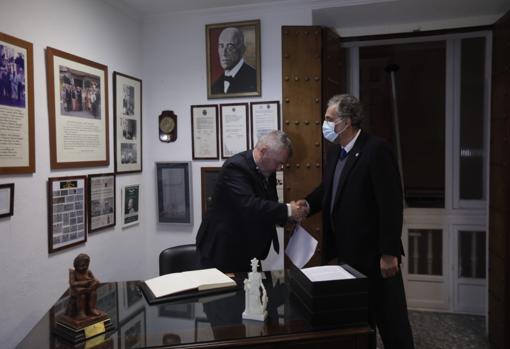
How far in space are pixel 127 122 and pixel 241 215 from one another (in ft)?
4.26

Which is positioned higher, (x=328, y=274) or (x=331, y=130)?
(x=331, y=130)

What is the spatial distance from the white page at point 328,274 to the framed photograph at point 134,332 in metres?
0.60

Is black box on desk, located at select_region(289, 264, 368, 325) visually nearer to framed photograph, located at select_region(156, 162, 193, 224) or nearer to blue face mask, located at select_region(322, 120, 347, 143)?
blue face mask, located at select_region(322, 120, 347, 143)

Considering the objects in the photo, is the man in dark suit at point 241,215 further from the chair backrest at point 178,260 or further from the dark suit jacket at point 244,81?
the dark suit jacket at point 244,81

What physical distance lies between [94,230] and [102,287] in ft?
3.04

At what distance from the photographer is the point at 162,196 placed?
3436mm

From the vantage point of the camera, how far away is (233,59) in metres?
3.23

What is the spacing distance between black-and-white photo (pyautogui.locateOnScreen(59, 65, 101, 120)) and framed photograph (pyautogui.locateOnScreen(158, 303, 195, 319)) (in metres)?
1.41

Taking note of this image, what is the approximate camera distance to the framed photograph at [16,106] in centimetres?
199

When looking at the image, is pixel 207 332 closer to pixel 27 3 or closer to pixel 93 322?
pixel 93 322

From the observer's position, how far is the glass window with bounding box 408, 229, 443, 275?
3.63 meters

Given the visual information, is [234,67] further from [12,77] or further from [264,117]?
[12,77]

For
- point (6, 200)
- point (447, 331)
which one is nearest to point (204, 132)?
point (6, 200)

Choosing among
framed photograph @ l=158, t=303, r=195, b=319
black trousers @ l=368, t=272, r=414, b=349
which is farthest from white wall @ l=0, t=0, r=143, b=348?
black trousers @ l=368, t=272, r=414, b=349
